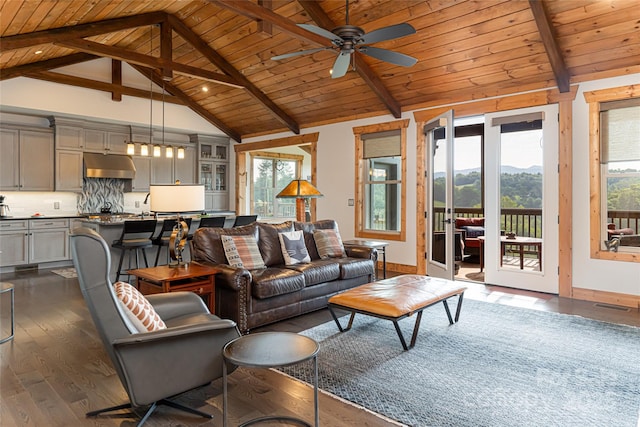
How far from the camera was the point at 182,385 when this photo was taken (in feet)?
6.94

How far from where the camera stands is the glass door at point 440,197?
208 inches

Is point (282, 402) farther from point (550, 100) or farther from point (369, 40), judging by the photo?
point (550, 100)

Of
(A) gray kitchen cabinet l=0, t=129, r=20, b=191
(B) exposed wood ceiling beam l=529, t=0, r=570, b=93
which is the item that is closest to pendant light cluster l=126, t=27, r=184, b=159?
(A) gray kitchen cabinet l=0, t=129, r=20, b=191

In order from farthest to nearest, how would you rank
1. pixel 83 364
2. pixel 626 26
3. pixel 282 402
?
pixel 626 26
pixel 83 364
pixel 282 402

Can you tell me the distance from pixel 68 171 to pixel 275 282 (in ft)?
19.2

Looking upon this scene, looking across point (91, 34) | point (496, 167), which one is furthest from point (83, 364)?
point (496, 167)

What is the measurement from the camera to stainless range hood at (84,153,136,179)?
7594 millimetres

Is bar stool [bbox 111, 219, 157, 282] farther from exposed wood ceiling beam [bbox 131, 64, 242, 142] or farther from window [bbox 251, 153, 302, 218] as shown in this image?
window [bbox 251, 153, 302, 218]

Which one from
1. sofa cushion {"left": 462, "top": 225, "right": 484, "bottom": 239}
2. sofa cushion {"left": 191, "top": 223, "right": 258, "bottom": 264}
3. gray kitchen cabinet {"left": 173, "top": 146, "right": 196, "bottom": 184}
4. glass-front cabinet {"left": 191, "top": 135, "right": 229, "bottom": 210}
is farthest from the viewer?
glass-front cabinet {"left": 191, "top": 135, "right": 229, "bottom": 210}

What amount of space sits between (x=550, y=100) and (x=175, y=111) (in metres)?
7.15

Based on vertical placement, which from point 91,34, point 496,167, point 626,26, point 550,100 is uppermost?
point 91,34

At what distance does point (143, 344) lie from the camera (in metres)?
1.99

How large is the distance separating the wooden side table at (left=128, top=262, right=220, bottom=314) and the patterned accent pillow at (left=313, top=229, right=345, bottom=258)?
1.65 meters

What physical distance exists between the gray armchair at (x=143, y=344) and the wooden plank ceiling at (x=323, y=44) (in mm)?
3011
